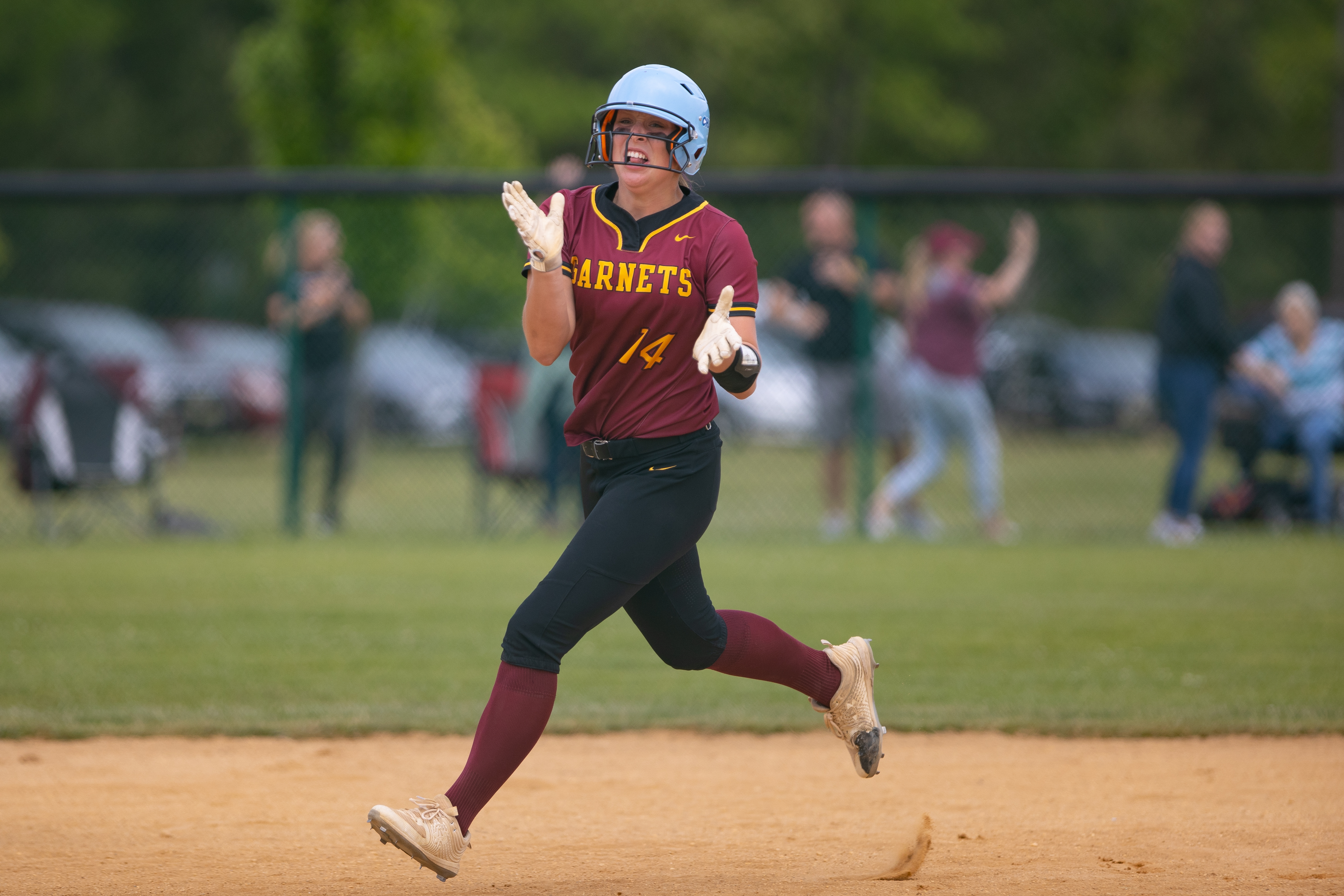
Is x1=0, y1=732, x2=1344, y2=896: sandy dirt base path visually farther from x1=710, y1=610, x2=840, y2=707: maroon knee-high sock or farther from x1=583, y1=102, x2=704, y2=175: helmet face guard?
x1=583, y1=102, x2=704, y2=175: helmet face guard

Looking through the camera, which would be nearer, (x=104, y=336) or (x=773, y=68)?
(x=104, y=336)

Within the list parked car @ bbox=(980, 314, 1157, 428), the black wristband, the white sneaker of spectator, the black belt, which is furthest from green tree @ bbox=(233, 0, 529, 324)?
the black wristband

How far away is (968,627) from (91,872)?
495cm

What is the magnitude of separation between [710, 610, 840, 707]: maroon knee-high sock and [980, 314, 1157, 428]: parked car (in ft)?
24.8

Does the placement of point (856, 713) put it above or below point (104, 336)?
below

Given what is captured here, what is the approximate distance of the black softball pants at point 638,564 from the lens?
3742mm

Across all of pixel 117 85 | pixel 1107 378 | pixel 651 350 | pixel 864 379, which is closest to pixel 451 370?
pixel 864 379

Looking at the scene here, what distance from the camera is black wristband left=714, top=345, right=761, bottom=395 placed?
12.0ft

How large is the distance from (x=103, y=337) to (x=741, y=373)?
19.7m

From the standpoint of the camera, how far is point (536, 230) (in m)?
3.73

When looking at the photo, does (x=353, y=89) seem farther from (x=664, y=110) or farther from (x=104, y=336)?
(x=664, y=110)

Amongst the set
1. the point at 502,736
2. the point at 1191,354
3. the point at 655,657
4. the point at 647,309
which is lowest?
the point at 655,657

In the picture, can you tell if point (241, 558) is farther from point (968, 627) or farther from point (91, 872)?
point (91, 872)

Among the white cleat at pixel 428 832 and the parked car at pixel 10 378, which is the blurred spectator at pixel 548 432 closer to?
the parked car at pixel 10 378
